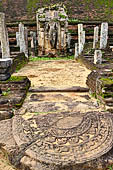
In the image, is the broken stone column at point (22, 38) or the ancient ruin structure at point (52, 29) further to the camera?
the ancient ruin structure at point (52, 29)

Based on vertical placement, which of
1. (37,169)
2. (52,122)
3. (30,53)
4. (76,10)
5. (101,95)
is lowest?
(37,169)

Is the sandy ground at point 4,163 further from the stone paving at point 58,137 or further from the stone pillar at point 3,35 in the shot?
the stone pillar at point 3,35

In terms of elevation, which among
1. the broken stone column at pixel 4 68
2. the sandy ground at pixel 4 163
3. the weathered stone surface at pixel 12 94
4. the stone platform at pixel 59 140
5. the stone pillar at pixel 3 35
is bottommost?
the sandy ground at pixel 4 163

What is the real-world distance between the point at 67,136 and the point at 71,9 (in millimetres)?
21245

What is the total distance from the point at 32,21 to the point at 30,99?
54.0 ft

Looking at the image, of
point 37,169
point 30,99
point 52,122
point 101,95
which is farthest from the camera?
point 30,99

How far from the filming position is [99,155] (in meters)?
2.80

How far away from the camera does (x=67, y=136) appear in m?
3.19

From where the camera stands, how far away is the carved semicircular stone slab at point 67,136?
9.17 ft

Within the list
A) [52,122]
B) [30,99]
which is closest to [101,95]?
[52,122]

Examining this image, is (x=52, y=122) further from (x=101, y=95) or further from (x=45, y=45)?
(x=45, y=45)

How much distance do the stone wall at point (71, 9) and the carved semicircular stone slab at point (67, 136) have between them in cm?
1863

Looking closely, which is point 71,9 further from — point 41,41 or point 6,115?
point 6,115

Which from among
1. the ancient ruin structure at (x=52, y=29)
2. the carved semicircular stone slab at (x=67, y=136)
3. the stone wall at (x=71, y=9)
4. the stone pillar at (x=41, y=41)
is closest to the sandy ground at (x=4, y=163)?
the carved semicircular stone slab at (x=67, y=136)
